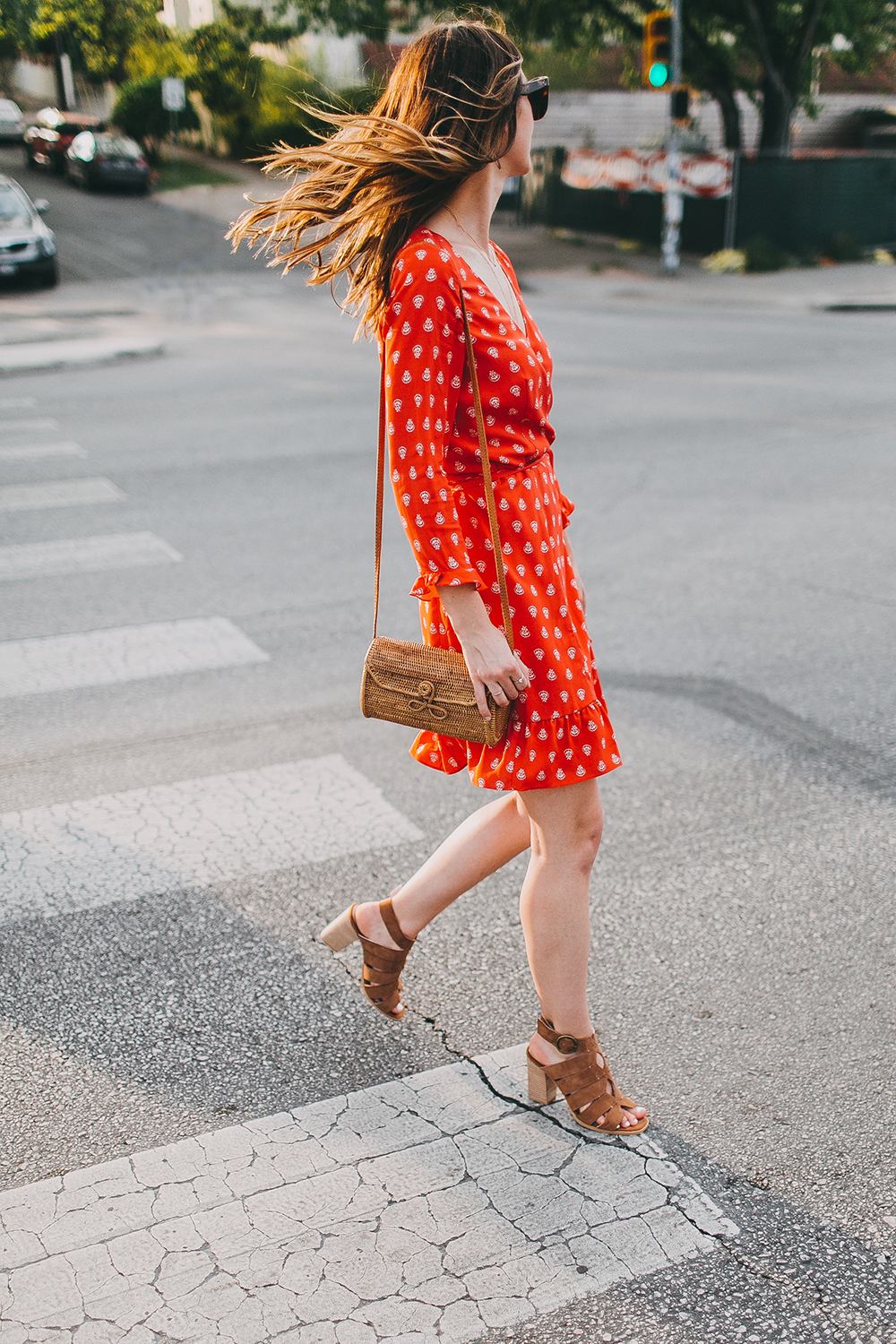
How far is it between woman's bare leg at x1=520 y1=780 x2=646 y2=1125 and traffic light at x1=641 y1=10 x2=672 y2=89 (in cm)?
1858

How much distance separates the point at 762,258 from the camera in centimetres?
2305

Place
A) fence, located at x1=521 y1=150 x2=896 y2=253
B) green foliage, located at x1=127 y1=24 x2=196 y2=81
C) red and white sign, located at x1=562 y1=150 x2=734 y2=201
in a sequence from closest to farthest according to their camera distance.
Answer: green foliage, located at x1=127 y1=24 x2=196 y2=81
fence, located at x1=521 y1=150 x2=896 y2=253
red and white sign, located at x1=562 y1=150 x2=734 y2=201

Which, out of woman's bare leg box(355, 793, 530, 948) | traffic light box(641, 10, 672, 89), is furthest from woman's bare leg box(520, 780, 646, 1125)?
traffic light box(641, 10, 672, 89)

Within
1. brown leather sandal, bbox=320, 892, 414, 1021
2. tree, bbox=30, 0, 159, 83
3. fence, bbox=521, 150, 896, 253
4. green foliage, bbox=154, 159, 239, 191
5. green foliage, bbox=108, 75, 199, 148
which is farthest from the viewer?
green foliage, bbox=108, 75, 199, 148

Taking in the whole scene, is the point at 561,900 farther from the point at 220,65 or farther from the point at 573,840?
the point at 220,65

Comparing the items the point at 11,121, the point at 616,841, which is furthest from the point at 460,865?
the point at 11,121

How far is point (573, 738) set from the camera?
234 centimetres

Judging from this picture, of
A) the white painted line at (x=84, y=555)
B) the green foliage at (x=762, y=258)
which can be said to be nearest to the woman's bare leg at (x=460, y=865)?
the white painted line at (x=84, y=555)

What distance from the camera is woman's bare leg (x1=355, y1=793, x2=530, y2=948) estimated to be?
263cm

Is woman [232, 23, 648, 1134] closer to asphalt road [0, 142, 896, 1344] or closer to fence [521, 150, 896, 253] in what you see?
asphalt road [0, 142, 896, 1344]

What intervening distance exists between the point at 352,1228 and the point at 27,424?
30.9 ft

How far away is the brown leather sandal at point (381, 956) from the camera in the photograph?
278cm

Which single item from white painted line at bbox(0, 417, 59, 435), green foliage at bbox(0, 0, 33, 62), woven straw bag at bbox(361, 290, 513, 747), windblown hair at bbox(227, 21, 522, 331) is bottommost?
white painted line at bbox(0, 417, 59, 435)

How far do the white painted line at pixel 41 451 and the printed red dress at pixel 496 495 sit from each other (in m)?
7.37
